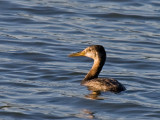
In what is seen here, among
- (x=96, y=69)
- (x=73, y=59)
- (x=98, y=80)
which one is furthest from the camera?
(x=73, y=59)

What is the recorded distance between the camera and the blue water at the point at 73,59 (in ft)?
39.9

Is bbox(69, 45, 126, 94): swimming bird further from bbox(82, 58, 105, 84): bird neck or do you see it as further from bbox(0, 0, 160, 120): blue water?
bbox(0, 0, 160, 120): blue water

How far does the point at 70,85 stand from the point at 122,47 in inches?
176

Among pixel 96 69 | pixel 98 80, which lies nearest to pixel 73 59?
pixel 96 69

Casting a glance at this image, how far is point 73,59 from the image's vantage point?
661 inches

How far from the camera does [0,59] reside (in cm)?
1617

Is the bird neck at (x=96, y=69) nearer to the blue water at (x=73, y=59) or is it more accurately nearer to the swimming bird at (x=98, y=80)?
the swimming bird at (x=98, y=80)

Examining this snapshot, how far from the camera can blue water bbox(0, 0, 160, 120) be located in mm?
12156

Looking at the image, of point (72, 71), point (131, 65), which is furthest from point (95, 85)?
point (131, 65)

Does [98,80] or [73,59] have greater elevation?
[98,80]

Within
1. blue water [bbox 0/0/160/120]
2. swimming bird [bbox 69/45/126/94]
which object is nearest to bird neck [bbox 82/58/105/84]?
swimming bird [bbox 69/45/126/94]

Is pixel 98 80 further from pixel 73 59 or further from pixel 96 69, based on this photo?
pixel 73 59

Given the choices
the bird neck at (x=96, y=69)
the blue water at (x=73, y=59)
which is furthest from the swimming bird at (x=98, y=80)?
the blue water at (x=73, y=59)

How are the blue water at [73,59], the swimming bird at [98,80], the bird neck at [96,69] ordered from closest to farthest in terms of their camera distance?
the blue water at [73,59] → the swimming bird at [98,80] → the bird neck at [96,69]
